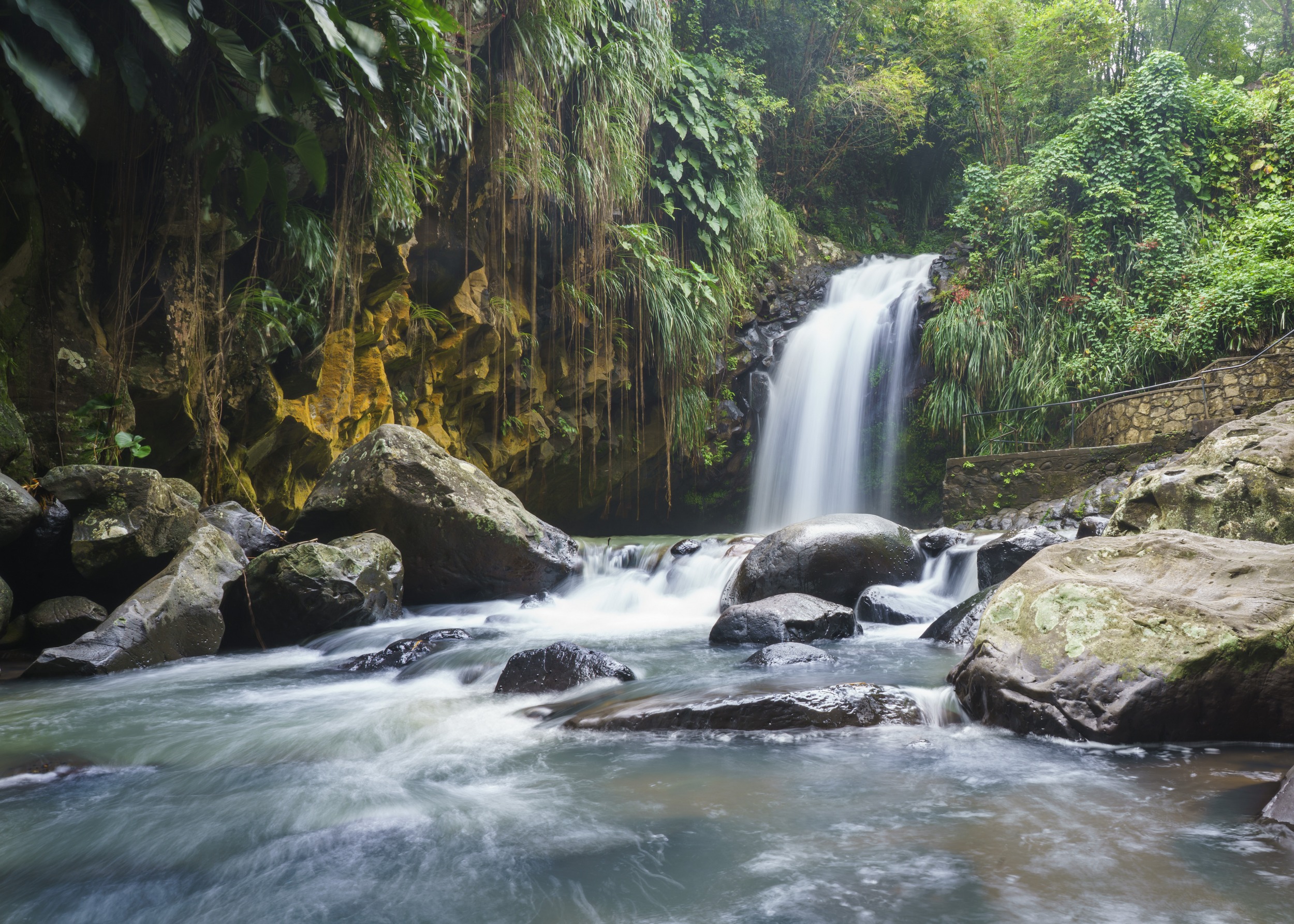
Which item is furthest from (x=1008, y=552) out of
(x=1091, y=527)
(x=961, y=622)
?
(x=961, y=622)

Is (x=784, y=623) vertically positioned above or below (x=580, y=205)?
→ below

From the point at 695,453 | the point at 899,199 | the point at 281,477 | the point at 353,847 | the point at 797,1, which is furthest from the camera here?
the point at 899,199

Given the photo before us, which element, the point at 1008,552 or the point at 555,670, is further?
the point at 1008,552

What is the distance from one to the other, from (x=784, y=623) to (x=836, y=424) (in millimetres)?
7892

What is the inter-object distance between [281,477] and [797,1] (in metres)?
14.1

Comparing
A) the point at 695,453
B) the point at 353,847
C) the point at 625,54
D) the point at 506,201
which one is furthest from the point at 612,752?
the point at 695,453

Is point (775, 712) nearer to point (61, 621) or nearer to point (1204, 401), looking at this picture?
point (61, 621)

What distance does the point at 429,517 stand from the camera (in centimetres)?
671

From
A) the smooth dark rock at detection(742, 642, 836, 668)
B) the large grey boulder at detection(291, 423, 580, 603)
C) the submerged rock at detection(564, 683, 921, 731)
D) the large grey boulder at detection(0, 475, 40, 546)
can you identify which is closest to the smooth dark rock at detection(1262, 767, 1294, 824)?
the submerged rock at detection(564, 683, 921, 731)

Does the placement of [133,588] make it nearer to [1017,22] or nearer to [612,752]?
[612,752]

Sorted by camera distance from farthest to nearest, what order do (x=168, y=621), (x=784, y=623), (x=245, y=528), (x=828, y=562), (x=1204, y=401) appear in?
(x=1204, y=401), (x=828, y=562), (x=245, y=528), (x=784, y=623), (x=168, y=621)

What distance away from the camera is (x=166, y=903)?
1928mm

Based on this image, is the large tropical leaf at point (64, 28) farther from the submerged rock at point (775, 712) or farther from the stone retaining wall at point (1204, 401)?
the stone retaining wall at point (1204, 401)

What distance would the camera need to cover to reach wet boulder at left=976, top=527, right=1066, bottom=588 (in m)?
6.37
